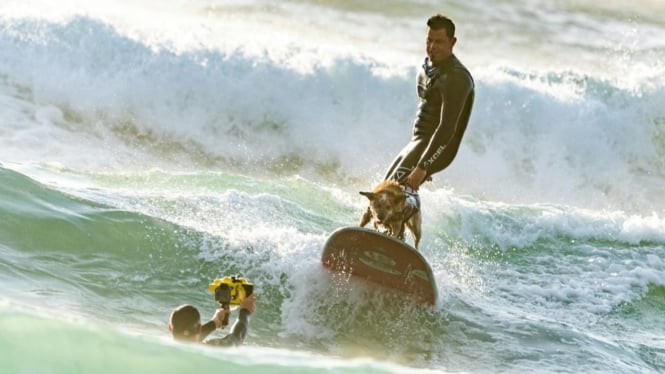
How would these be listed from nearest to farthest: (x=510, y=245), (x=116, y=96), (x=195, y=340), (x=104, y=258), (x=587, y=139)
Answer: (x=195, y=340) < (x=104, y=258) < (x=510, y=245) < (x=116, y=96) < (x=587, y=139)

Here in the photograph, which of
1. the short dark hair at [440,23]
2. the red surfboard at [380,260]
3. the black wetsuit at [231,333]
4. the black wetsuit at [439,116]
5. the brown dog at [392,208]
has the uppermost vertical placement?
the short dark hair at [440,23]

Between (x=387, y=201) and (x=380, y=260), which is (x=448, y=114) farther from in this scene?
(x=380, y=260)

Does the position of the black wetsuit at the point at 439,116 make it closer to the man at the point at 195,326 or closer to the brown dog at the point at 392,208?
the brown dog at the point at 392,208

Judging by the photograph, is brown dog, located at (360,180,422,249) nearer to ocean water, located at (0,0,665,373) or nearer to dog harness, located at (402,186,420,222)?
dog harness, located at (402,186,420,222)

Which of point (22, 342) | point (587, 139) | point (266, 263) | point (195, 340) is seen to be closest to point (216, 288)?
point (195, 340)

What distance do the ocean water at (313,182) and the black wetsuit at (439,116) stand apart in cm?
113

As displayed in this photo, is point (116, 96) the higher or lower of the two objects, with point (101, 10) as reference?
lower

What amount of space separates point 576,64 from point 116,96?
11122 mm

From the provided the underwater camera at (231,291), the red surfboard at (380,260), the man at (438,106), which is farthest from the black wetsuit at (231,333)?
the man at (438,106)

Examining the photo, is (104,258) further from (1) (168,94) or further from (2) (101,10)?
(2) (101,10)

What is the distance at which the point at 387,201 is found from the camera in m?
8.04

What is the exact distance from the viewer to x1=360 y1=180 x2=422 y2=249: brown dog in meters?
8.02

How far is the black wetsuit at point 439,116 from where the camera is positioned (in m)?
8.10

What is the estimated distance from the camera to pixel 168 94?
19.6 metres
